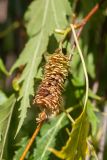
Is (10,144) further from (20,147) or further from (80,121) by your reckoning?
(80,121)

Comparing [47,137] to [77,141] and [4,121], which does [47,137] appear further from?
[77,141]

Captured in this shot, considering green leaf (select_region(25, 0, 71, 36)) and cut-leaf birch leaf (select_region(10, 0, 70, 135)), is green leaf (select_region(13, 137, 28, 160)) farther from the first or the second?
green leaf (select_region(25, 0, 71, 36))

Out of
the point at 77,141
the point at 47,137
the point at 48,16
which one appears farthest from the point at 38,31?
the point at 77,141

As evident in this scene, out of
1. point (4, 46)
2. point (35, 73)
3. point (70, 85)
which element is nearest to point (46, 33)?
point (35, 73)

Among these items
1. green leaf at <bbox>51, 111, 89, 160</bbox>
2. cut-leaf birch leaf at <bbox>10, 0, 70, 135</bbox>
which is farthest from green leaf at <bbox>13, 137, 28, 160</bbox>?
green leaf at <bbox>51, 111, 89, 160</bbox>

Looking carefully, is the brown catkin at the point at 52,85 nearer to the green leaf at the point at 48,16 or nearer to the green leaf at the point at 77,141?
the green leaf at the point at 77,141

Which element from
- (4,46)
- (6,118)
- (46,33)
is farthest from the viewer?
(4,46)
